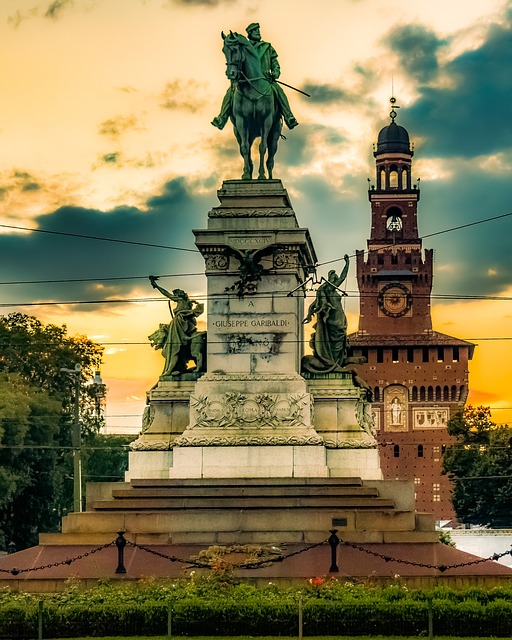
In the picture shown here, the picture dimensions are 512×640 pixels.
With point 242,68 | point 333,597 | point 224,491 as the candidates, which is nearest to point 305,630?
point 333,597

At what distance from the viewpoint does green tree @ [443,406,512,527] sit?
367 feet

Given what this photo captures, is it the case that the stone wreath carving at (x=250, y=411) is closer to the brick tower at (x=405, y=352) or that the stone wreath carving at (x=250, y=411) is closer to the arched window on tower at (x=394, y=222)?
the brick tower at (x=405, y=352)

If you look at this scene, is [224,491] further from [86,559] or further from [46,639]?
[46,639]

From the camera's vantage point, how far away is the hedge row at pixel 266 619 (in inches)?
1329

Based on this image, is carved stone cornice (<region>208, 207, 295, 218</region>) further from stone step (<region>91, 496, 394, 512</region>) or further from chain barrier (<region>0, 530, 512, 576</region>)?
chain barrier (<region>0, 530, 512, 576</region>)

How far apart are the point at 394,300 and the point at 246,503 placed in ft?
478

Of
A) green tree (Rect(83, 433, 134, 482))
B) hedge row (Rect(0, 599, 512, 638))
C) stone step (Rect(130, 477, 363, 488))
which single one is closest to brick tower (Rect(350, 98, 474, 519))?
green tree (Rect(83, 433, 134, 482))

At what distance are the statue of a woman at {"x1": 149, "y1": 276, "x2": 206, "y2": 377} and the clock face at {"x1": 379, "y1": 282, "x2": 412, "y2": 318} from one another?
137874 millimetres

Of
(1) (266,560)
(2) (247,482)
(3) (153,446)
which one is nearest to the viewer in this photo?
(1) (266,560)

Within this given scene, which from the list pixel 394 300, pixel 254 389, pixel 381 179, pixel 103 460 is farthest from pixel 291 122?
pixel 381 179

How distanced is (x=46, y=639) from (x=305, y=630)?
5012mm

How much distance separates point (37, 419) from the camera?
77.6 metres

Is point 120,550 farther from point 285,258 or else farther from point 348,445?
point 285,258

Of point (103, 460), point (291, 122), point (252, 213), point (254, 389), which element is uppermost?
point (291, 122)
